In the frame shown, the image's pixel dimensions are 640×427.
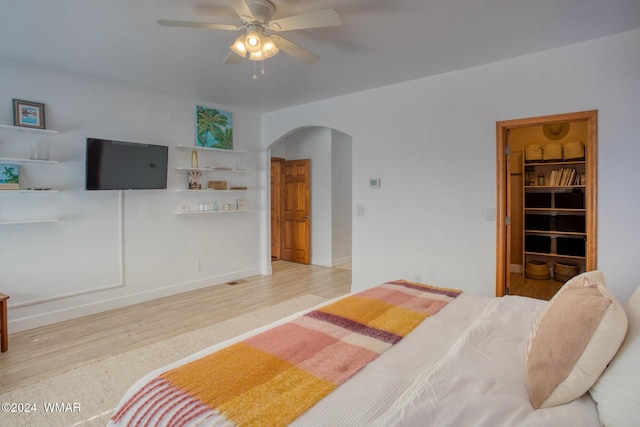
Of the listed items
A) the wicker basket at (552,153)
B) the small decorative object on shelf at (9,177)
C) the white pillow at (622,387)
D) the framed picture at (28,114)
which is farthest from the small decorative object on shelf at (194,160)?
the wicker basket at (552,153)

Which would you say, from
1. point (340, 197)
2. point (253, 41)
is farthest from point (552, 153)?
point (253, 41)

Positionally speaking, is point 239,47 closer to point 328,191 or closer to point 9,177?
point 9,177

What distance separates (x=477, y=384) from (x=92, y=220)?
4070mm

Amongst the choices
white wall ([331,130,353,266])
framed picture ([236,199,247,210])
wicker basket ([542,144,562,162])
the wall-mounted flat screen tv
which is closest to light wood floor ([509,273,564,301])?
wicker basket ([542,144,562,162])

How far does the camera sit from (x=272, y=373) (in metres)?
1.28

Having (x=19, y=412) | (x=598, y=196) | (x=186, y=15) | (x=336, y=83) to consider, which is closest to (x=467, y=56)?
(x=336, y=83)

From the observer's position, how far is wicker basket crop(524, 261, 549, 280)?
4953 mm

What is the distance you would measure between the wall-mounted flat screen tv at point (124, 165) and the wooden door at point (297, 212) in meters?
2.95

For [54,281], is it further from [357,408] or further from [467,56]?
[467,56]

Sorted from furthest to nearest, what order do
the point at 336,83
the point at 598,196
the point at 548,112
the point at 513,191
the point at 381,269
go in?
the point at 513,191 < the point at 381,269 < the point at 336,83 < the point at 548,112 < the point at 598,196

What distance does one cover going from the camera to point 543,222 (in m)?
5.02

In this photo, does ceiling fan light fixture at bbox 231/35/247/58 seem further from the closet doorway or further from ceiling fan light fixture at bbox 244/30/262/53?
the closet doorway

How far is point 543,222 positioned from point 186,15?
5.19 metres

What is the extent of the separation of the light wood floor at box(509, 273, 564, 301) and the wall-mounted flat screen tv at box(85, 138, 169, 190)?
14.9 feet
